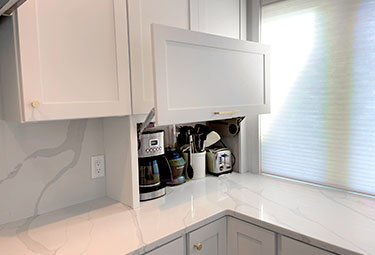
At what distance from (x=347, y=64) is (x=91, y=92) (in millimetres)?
1372

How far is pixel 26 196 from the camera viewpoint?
4.72 feet

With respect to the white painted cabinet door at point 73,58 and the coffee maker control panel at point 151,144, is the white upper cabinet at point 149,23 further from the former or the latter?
the coffee maker control panel at point 151,144

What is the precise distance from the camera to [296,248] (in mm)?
1276

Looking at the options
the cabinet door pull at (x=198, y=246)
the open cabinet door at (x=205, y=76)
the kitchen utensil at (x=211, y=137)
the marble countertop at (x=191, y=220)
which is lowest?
the cabinet door pull at (x=198, y=246)

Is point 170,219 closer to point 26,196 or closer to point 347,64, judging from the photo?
point 26,196

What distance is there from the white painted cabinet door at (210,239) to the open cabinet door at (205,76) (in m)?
0.53

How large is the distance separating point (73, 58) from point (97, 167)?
27.1 inches

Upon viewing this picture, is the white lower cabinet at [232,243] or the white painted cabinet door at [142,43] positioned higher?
the white painted cabinet door at [142,43]

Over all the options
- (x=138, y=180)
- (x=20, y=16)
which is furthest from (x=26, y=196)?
(x=20, y=16)

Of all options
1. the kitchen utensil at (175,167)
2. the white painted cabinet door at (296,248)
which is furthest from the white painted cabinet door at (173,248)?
the kitchen utensil at (175,167)

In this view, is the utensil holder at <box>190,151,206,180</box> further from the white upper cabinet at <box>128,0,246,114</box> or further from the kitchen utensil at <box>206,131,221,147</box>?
the white upper cabinet at <box>128,0,246,114</box>

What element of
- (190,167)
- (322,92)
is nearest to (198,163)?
(190,167)

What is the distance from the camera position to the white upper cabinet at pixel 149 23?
1395 millimetres

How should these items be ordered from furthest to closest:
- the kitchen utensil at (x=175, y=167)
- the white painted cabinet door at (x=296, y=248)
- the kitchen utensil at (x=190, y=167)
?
1. the kitchen utensil at (x=190, y=167)
2. the kitchen utensil at (x=175, y=167)
3. the white painted cabinet door at (x=296, y=248)
